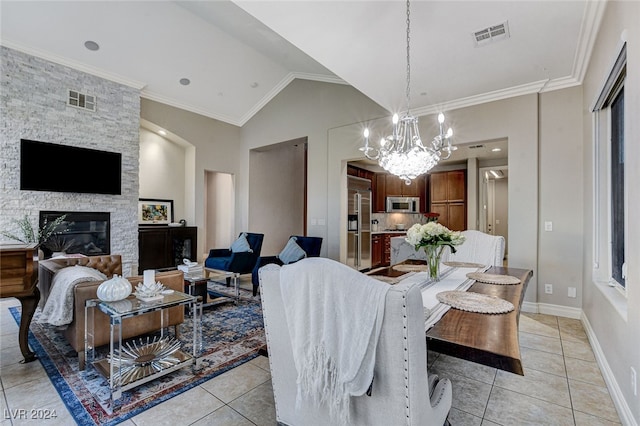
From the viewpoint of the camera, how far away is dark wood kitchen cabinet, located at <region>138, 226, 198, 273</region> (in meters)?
5.74

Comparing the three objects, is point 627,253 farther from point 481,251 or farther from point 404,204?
point 404,204

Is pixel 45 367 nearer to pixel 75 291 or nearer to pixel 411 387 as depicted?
pixel 75 291

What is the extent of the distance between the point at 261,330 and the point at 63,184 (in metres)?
4.18

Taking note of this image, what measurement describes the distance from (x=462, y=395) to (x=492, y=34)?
295 cm

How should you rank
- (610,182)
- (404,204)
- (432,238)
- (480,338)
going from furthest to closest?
1. (404,204)
2. (610,182)
3. (432,238)
4. (480,338)

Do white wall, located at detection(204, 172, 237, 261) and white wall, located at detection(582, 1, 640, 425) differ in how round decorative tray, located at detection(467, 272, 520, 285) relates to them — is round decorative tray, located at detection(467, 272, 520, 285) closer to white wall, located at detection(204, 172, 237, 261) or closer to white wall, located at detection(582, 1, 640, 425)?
white wall, located at detection(582, 1, 640, 425)

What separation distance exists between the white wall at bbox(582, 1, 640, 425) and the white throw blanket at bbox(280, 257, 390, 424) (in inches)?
58.5

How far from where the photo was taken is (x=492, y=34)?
8.73 ft

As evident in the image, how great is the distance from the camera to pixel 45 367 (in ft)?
7.51

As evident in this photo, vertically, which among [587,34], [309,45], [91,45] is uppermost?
[91,45]

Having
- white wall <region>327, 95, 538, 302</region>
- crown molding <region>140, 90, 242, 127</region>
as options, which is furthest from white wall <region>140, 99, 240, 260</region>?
white wall <region>327, 95, 538, 302</region>

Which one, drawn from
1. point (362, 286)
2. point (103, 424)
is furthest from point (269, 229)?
point (362, 286)

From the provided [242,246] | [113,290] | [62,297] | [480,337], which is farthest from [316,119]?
[480,337]

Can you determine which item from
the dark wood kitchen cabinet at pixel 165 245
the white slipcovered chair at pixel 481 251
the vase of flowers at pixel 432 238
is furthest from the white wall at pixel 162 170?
the vase of flowers at pixel 432 238
